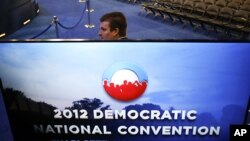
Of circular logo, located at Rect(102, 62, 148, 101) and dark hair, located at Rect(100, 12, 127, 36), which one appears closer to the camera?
circular logo, located at Rect(102, 62, 148, 101)

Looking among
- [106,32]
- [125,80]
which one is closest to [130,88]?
[125,80]

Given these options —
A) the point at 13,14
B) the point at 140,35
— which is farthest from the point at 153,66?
the point at 13,14

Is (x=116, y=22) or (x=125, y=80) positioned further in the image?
(x=116, y=22)

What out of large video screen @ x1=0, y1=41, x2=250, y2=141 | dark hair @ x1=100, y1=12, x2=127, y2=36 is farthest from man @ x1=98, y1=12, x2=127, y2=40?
large video screen @ x1=0, y1=41, x2=250, y2=141

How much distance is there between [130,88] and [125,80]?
4 cm

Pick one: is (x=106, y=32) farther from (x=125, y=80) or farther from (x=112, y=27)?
(x=125, y=80)

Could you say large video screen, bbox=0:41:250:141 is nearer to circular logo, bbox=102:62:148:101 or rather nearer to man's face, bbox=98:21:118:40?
circular logo, bbox=102:62:148:101

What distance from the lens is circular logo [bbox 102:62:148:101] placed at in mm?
1165

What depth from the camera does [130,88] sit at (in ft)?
3.86

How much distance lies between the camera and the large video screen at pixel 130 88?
3.74ft

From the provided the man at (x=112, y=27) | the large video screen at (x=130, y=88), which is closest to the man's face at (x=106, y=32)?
the man at (x=112, y=27)

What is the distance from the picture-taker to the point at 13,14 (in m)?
8.82

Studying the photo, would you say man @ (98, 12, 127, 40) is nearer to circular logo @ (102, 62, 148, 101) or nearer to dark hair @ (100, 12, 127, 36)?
dark hair @ (100, 12, 127, 36)

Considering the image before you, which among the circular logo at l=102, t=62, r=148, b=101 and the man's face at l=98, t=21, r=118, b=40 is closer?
the circular logo at l=102, t=62, r=148, b=101
